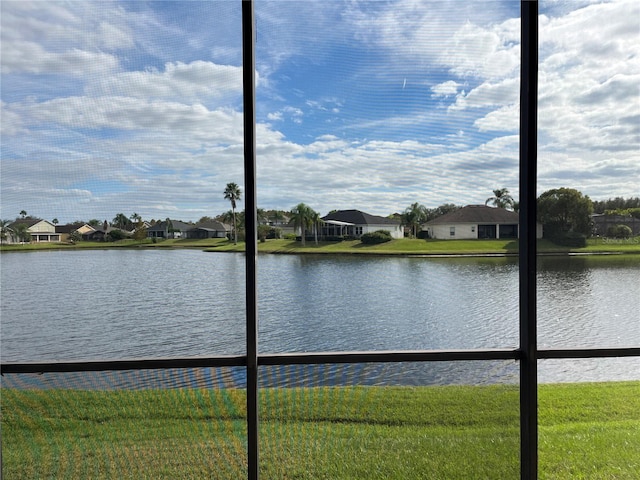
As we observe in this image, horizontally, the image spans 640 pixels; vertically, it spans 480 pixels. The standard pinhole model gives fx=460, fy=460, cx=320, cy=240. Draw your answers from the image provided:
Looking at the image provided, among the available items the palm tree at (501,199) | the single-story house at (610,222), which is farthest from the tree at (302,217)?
the single-story house at (610,222)

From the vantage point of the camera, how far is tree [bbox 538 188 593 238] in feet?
6.84

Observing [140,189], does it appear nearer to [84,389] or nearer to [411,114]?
[84,389]

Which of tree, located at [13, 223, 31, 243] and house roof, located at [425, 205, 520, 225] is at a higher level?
house roof, located at [425, 205, 520, 225]

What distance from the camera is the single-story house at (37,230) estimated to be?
2.06 meters

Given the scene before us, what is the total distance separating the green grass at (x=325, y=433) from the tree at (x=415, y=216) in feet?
2.52

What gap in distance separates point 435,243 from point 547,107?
0.81 metres

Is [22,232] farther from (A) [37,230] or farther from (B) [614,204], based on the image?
(B) [614,204]

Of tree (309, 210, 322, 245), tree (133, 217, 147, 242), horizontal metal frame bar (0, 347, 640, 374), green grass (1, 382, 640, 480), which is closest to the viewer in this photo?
horizontal metal frame bar (0, 347, 640, 374)

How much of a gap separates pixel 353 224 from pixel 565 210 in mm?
971

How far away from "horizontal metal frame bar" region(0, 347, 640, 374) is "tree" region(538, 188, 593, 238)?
579mm

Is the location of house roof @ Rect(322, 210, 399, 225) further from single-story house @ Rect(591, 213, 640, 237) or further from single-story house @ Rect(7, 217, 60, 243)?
single-story house @ Rect(7, 217, 60, 243)

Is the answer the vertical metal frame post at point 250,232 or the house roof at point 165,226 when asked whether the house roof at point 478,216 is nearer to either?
the vertical metal frame post at point 250,232

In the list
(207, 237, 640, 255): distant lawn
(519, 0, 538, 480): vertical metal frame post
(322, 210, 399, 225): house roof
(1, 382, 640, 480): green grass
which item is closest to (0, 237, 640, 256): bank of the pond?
(207, 237, 640, 255): distant lawn

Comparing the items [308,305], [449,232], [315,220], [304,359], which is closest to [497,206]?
[449,232]
